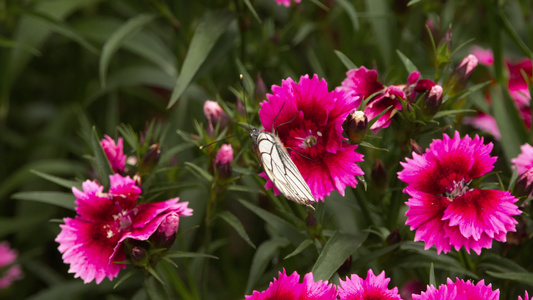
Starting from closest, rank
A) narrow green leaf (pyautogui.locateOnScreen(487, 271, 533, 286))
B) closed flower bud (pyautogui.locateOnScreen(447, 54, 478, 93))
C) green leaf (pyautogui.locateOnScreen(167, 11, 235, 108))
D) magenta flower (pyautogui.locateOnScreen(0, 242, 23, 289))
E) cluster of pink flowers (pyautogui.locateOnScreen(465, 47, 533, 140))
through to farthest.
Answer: narrow green leaf (pyautogui.locateOnScreen(487, 271, 533, 286)) → closed flower bud (pyautogui.locateOnScreen(447, 54, 478, 93)) → green leaf (pyautogui.locateOnScreen(167, 11, 235, 108)) → cluster of pink flowers (pyautogui.locateOnScreen(465, 47, 533, 140)) → magenta flower (pyautogui.locateOnScreen(0, 242, 23, 289))

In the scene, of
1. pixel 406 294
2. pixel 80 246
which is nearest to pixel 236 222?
pixel 80 246

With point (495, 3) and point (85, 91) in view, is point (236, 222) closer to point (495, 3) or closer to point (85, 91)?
point (495, 3)

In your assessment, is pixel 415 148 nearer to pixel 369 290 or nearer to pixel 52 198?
pixel 369 290

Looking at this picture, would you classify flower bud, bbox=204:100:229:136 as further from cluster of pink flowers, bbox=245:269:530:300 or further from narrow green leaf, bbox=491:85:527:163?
narrow green leaf, bbox=491:85:527:163

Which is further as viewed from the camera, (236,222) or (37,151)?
(37,151)

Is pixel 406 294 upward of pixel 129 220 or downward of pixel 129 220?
downward

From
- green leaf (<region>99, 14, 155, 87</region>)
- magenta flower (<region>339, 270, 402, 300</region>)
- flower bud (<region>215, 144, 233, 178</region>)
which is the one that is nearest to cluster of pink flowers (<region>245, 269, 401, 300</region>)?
magenta flower (<region>339, 270, 402, 300</region>)

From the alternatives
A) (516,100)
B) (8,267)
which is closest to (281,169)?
(516,100)

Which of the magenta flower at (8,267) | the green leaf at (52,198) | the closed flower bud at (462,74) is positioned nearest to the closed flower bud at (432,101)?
A: the closed flower bud at (462,74)
